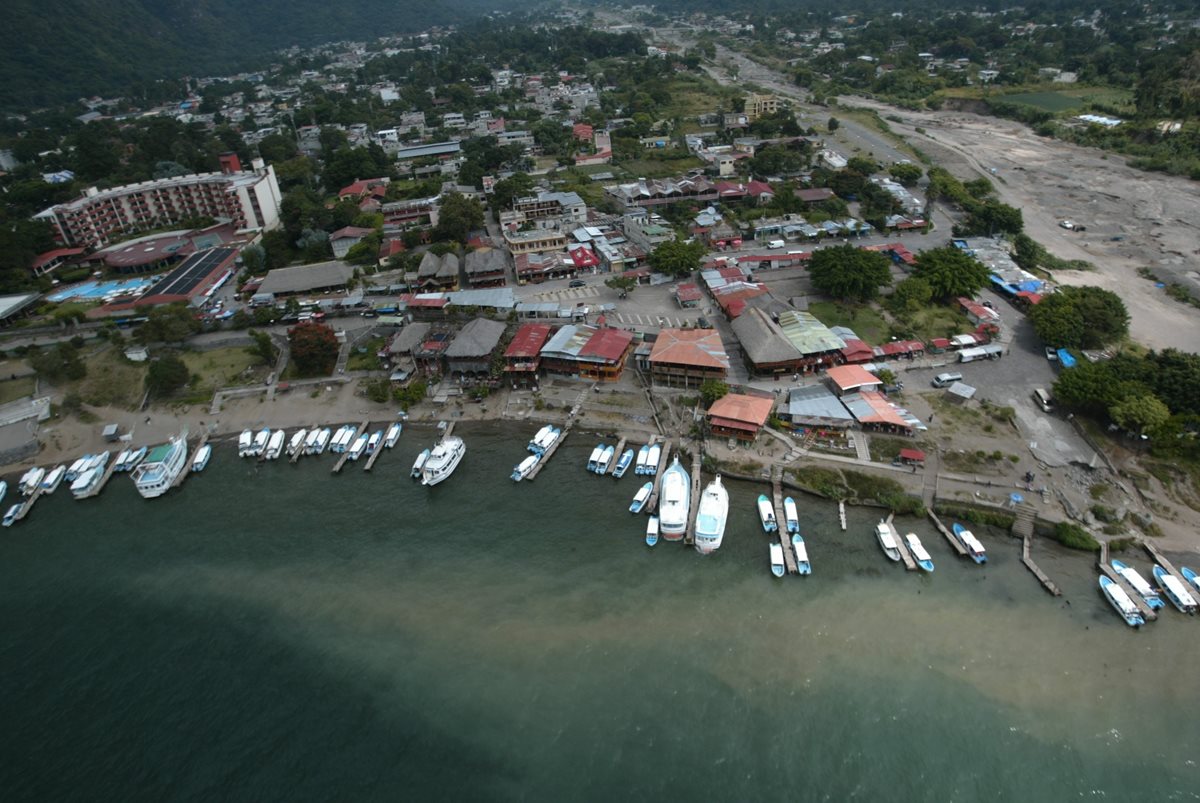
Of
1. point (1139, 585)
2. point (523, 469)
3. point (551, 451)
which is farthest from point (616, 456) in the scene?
point (1139, 585)

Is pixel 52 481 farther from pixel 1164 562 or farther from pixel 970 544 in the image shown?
pixel 1164 562

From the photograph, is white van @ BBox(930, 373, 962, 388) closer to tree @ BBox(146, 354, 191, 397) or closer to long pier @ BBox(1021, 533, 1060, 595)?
long pier @ BBox(1021, 533, 1060, 595)

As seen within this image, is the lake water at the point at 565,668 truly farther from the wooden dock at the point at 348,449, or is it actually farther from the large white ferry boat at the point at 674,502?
the wooden dock at the point at 348,449

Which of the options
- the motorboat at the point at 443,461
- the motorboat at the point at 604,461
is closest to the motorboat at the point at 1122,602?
the motorboat at the point at 604,461

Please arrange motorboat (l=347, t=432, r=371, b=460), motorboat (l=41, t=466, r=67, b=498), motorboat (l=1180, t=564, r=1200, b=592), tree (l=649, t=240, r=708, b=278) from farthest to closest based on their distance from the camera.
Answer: tree (l=649, t=240, r=708, b=278) → motorboat (l=347, t=432, r=371, b=460) → motorboat (l=41, t=466, r=67, b=498) → motorboat (l=1180, t=564, r=1200, b=592)

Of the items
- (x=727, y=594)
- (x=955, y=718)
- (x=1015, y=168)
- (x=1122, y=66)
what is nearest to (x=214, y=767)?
(x=727, y=594)

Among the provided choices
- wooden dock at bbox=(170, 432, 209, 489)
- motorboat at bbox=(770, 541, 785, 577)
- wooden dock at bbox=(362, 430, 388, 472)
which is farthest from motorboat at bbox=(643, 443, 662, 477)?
wooden dock at bbox=(170, 432, 209, 489)
